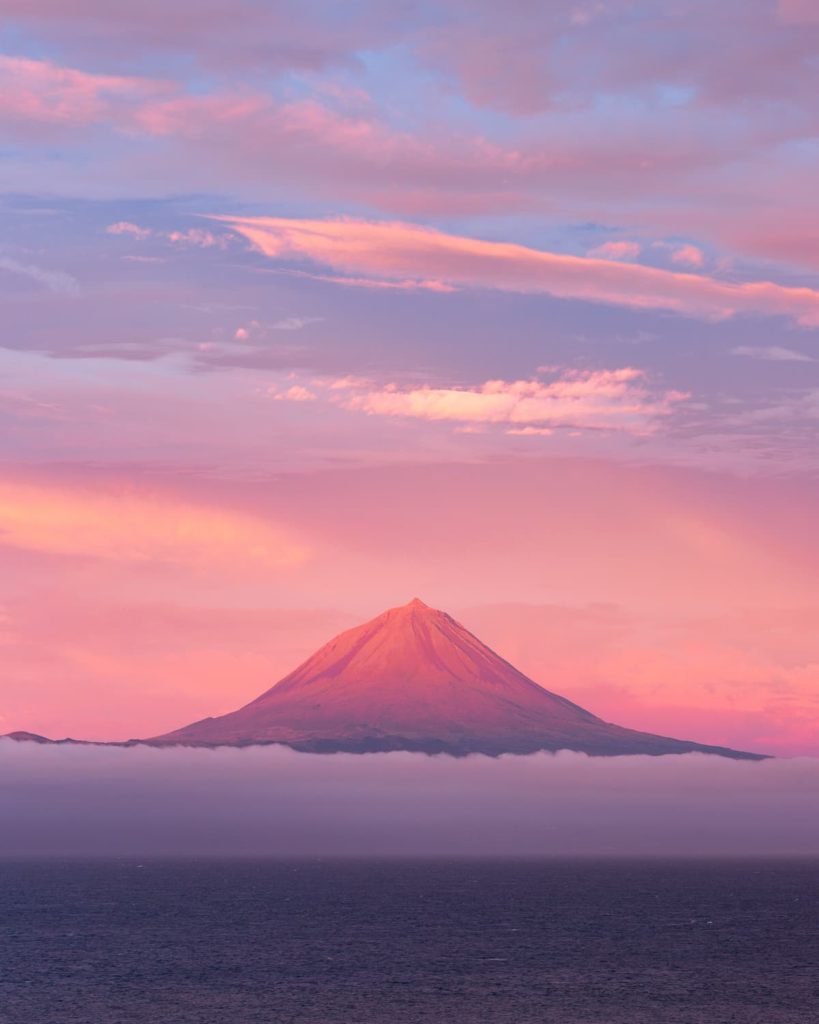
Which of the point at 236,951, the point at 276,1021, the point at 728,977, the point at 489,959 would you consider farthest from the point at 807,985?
the point at 236,951

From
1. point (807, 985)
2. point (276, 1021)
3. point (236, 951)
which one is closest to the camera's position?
point (276, 1021)

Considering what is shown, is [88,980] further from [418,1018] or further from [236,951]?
[418,1018]

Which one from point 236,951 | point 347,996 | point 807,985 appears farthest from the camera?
point 236,951

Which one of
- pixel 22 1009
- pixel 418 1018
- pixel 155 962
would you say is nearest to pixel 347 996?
pixel 418 1018

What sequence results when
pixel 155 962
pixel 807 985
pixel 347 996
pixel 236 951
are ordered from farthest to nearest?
1. pixel 236 951
2. pixel 155 962
3. pixel 807 985
4. pixel 347 996

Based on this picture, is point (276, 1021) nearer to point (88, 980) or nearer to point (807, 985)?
point (88, 980)

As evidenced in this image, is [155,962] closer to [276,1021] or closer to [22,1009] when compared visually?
[22,1009]

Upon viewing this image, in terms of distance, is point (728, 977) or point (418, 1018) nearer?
point (418, 1018)

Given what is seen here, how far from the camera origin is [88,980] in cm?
16088

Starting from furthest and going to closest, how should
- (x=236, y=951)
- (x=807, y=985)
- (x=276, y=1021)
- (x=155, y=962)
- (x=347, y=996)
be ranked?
(x=236, y=951), (x=155, y=962), (x=807, y=985), (x=347, y=996), (x=276, y=1021)

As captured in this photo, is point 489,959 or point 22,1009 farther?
point 489,959

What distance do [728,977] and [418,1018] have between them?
52.3 m

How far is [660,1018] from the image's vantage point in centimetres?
13038

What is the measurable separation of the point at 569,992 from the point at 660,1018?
19.8 metres
